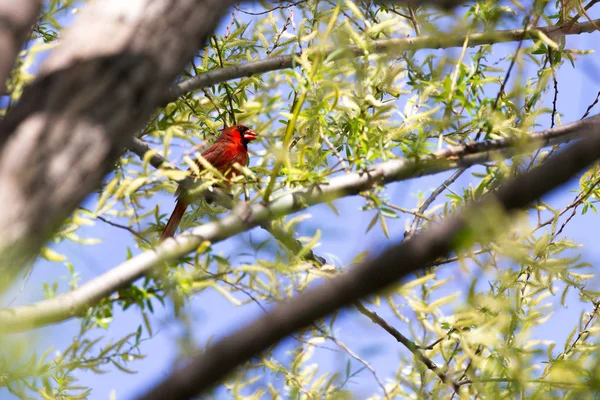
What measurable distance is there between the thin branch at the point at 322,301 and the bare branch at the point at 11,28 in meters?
0.69

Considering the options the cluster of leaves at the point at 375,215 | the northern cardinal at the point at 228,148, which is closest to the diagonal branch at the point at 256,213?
the cluster of leaves at the point at 375,215

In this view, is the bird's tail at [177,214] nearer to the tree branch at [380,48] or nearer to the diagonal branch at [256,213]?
the tree branch at [380,48]

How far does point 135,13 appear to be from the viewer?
140cm

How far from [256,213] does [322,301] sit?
77cm

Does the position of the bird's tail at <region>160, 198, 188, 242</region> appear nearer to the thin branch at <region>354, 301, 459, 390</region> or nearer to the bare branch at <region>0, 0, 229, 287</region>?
the thin branch at <region>354, 301, 459, 390</region>

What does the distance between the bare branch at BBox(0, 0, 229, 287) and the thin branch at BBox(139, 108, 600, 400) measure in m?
0.46

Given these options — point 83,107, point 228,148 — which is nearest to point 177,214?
point 228,148

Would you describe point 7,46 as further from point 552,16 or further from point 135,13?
point 552,16

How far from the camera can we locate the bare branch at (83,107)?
123 cm

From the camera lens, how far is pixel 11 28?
1310 millimetres

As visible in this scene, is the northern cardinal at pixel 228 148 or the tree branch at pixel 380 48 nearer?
the tree branch at pixel 380 48

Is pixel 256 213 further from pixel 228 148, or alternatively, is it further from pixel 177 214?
pixel 228 148

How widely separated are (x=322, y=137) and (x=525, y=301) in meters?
1.10

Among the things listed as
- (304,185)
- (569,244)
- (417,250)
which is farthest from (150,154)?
(569,244)
